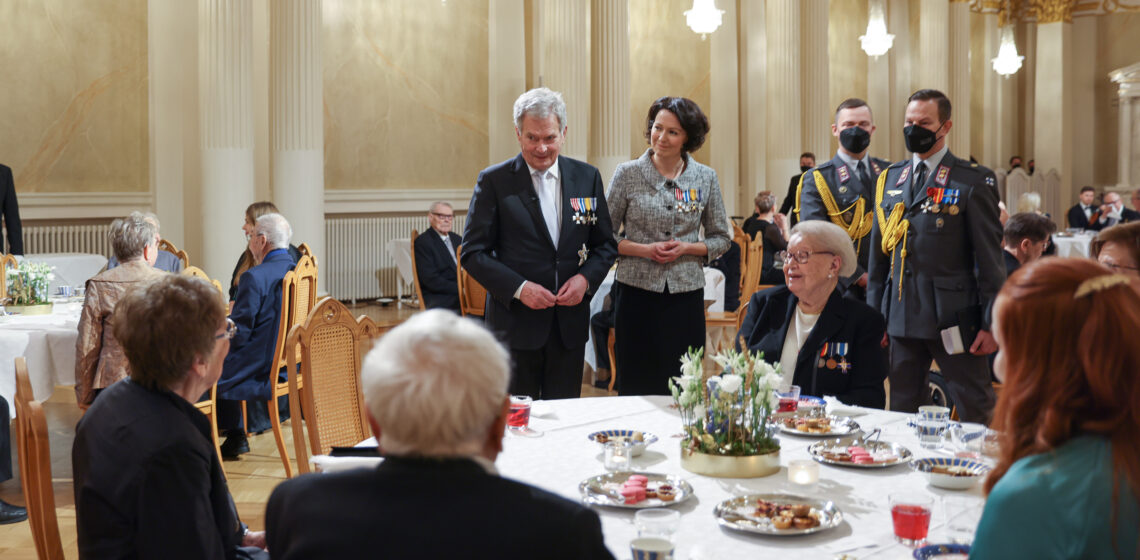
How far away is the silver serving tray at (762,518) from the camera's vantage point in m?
1.89

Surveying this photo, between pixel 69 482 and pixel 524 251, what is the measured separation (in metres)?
2.67

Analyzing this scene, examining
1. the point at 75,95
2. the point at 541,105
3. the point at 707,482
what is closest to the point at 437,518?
the point at 707,482

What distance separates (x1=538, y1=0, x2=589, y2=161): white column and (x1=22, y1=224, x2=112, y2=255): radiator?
4.55 metres

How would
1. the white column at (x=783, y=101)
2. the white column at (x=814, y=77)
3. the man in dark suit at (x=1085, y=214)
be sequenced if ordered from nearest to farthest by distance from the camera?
the white column at (x=783, y=101), the white column at (x=814, y=77), the man in dark suit at (x=1085, y=214)

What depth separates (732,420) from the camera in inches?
91.4

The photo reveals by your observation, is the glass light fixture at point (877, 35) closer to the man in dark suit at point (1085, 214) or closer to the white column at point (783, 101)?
the white column at point (783, 101)

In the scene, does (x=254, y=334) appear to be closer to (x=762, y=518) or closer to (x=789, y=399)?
(x=789, y=399)

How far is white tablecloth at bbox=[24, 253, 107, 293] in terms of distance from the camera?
9133 mm

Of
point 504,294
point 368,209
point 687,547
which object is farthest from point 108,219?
point 687,547

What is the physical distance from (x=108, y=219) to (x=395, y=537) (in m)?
10.3

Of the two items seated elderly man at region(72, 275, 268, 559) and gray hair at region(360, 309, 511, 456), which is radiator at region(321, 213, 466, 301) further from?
gray hair at region(360, 309, 511, 456)

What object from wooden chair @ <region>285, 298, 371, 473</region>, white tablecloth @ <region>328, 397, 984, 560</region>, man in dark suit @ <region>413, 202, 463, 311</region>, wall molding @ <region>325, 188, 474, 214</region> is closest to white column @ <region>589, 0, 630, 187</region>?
wall molding @ <region>325, 188, 474, 214</region>

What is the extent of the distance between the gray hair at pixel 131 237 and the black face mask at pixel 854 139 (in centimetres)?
307

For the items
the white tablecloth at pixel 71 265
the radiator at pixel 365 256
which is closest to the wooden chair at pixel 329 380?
the white tablecloth at pixel 71 265
